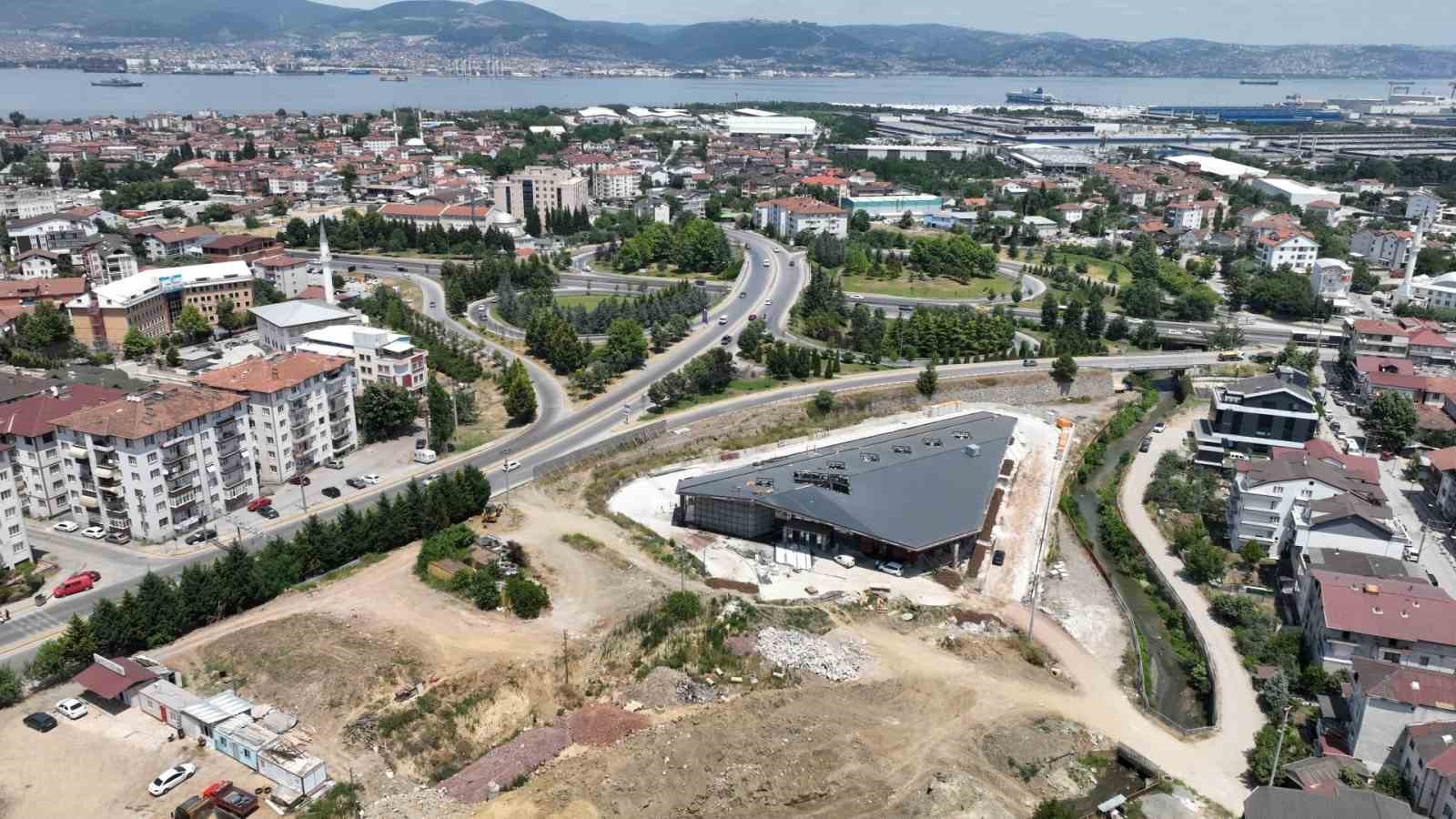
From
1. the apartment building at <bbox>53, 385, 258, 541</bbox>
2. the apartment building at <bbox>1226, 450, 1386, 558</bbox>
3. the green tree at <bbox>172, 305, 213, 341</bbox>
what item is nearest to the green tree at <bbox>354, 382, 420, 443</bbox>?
the apartment building at <bbox>53, 385, 258, 541</bbox>

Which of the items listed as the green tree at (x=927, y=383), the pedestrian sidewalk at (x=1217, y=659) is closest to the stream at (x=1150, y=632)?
the pedestrian sidewalk at (x=1217, y=659)

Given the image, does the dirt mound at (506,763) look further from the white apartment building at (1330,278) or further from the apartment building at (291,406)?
the white apartment building at (1330,278)

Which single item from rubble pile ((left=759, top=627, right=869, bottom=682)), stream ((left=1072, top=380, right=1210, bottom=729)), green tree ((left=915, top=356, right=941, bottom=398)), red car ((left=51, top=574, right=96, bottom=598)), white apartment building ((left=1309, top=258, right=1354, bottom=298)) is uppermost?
white apartment building ((left=1309, top=258, right=1354, bottom=298))

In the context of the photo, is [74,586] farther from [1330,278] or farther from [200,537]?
[1330,278]

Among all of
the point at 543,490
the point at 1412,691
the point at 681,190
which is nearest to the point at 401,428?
the point at 543,490

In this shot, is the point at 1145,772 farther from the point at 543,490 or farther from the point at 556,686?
the point at 543,490

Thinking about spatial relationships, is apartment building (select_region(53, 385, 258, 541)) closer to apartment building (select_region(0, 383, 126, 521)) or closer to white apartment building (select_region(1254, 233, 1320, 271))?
apartment building (select_region(0, 383, 126, 521))

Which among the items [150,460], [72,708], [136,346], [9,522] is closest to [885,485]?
[150,460]
